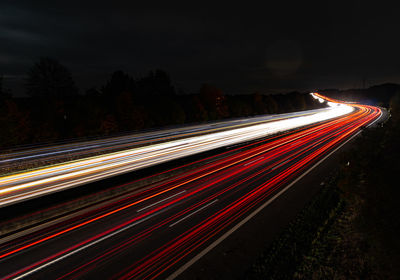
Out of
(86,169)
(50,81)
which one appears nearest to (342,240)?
(86,169)

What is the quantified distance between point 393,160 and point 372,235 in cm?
1412

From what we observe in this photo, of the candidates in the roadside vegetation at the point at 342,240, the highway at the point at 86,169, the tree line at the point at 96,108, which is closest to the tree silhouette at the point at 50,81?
the tree line at the point at 96,108

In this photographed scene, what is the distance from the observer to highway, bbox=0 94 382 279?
25.6 feet

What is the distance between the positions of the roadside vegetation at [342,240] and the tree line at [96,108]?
30299 mm

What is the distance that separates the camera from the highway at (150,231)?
779cm

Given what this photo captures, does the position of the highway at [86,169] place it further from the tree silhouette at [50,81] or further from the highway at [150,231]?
the tree silhouette at [50,81]

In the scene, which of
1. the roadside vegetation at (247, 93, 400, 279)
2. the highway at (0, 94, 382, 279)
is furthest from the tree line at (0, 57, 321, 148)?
the roadside vegetation at (247, 93, 400, 279)

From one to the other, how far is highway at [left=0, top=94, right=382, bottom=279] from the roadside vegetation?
224 cm

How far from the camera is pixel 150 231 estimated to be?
9.91m

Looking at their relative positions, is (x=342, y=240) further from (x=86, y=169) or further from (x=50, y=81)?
(x=50, y=81)

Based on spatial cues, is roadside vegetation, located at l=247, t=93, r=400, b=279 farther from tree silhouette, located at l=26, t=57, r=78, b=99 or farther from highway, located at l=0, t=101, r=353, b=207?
tree silhouette, located at l=26, t=57, r=78, b=99

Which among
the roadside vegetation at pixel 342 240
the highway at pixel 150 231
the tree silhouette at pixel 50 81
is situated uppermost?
the tree silhouette at pixel 50 81

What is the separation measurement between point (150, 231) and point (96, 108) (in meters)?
30.4

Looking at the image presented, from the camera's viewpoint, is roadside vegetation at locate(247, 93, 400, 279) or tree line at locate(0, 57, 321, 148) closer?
roadside vegetation at locate(247, 93, 400, 279)
